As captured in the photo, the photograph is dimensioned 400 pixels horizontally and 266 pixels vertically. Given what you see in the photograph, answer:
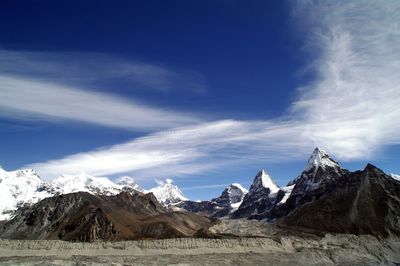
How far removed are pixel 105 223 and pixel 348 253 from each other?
82.6 metres

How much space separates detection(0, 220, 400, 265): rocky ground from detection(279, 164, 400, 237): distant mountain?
95.4ft

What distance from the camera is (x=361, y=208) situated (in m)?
159

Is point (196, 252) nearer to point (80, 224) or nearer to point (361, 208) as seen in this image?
point (80, 224)

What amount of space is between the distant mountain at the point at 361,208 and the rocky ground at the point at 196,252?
2907 cm

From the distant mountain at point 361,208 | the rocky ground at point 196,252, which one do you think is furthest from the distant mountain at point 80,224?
the rocky ground at point 196,252

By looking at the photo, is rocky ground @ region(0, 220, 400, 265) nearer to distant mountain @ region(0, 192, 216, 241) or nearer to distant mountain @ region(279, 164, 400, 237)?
distant mountain @ region(279, 164, 400, 237)

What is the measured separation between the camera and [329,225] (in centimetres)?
16638

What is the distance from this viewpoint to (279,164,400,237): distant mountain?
147 meters

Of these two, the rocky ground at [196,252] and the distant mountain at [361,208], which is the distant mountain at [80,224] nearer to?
the distant mountain at [361,208]

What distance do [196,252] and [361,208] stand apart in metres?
83.3

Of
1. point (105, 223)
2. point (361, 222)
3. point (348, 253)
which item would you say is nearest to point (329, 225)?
point (361, 222)

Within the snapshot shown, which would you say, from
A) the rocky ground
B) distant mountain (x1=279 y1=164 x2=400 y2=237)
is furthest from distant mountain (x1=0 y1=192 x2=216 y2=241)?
the rocky ground

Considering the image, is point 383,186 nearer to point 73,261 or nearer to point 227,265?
point 227,265

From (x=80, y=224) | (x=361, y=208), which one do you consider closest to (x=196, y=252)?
(x=80, y=224)
